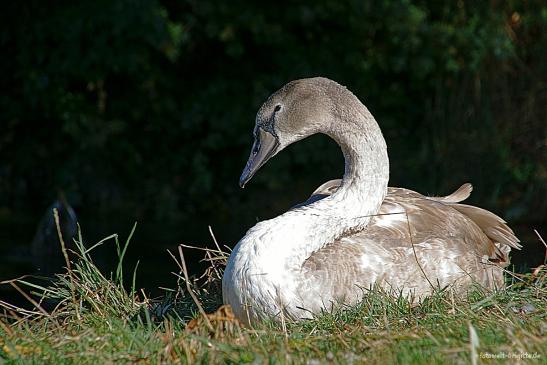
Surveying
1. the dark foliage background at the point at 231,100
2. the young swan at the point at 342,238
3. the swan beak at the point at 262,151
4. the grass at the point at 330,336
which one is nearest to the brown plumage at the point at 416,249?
the young swan at the point at 342,238

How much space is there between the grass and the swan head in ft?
4.05

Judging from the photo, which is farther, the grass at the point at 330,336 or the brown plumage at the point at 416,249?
the brown plumage at the point at 416,249

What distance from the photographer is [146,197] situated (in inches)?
525

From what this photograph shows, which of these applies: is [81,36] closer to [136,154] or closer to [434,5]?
[136,154]

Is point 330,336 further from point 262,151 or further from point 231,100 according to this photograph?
point 231,100

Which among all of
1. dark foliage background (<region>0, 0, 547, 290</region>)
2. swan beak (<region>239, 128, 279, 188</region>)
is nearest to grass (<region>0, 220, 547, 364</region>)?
swan beak (<region>239, 128, 279, 188</region>)

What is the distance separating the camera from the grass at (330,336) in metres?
3.92

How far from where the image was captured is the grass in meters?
3.92

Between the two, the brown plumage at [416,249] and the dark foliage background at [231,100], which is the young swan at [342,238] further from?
the dark foliage background at [231,100]

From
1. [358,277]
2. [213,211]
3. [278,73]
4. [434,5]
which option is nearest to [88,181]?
[213,211]

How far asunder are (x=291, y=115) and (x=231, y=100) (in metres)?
7.43

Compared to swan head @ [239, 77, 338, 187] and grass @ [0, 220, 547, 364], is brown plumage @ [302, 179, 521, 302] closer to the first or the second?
grass @ [0, 220, 547, 364]

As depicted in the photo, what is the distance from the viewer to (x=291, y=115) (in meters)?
5.80

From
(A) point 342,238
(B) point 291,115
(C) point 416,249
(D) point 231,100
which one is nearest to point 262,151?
(B) point 291,115
